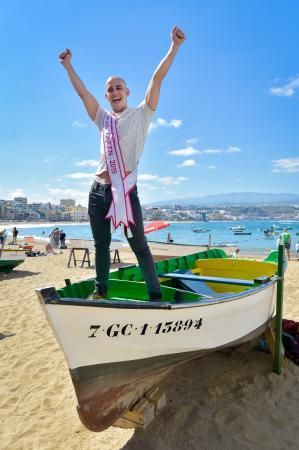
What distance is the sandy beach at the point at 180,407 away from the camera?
3189 millimetres

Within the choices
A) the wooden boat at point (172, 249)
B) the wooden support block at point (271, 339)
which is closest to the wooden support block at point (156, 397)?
the wooden support block at point (271, 339)

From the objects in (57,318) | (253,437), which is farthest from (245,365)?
(57,318)

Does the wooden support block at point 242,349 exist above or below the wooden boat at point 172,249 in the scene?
below

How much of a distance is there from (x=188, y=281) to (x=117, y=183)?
2.62 meters

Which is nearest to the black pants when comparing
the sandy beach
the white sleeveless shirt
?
the white sleeveless shirt

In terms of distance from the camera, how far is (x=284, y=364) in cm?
471

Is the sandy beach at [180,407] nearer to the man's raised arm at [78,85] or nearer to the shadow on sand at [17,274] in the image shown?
the man's raised arm at [78,85]

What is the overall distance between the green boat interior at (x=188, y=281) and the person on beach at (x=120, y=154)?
64 centimetres

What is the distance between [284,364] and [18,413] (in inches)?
138

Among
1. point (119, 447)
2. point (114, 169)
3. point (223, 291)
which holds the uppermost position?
point (114, 169)

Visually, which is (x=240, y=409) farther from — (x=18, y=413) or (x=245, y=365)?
(x=18, y=413)

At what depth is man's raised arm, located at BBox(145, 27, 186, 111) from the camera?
8.84 ft

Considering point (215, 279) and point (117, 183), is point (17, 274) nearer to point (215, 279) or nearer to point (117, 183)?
point (215, 279)

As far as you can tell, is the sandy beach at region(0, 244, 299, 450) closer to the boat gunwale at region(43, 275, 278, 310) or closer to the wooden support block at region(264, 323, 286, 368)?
the wooden support block at region(264, 323, 286, 368)
